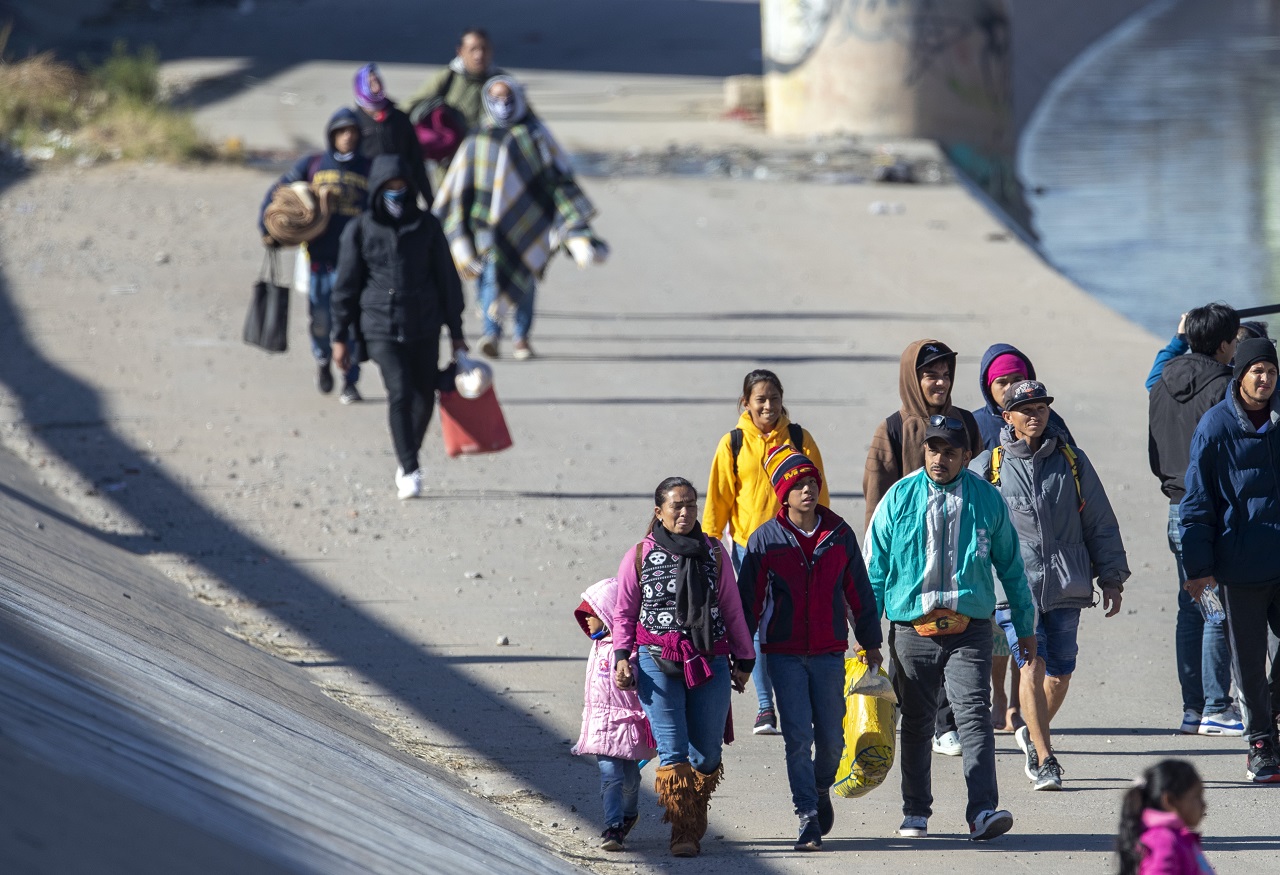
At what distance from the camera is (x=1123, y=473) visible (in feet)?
33.2

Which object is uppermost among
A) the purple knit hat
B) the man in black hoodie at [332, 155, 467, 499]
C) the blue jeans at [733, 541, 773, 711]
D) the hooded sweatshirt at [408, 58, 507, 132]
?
the hooded sweatshirt at [408, 58, 507, 132]

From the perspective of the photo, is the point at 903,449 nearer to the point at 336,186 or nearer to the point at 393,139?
the point at 336,186

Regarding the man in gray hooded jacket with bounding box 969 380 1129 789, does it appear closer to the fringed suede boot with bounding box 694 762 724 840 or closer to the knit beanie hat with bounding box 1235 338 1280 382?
the knit beanie hat with bounding box 1235 338 1280 382

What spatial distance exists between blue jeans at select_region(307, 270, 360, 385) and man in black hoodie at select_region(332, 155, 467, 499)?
1118mm

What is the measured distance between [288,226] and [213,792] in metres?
6.58

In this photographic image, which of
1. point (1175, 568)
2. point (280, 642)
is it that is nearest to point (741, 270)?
point (1175, 568)

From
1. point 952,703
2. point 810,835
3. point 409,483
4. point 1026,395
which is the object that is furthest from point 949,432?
point 409,483

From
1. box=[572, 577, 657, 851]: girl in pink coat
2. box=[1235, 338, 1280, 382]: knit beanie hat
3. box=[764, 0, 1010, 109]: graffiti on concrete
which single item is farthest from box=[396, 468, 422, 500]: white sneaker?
box=[764, 0, 1010, 109]: graffiti on concrete

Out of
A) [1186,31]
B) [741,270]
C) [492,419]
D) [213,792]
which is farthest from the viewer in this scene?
[1186,31]

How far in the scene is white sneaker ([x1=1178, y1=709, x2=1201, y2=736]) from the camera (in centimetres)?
664

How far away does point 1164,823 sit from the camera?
3795mm

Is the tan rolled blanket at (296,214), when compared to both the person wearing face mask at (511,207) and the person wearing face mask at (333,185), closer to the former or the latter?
the person wearing face mask at (333,185)

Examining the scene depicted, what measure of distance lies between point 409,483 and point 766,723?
3.51 metres

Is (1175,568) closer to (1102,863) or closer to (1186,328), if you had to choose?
(1186,328)
